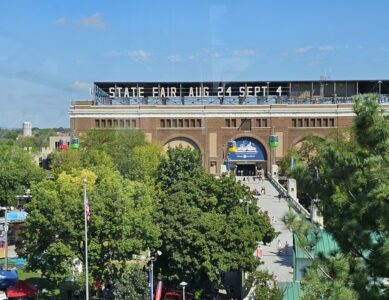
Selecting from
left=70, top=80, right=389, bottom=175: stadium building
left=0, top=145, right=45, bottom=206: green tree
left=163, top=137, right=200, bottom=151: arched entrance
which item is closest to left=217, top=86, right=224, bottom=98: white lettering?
left=70, top=80, right=389, bottom=175: stadium building

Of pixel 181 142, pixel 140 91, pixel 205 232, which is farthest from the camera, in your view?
pixel 140 91

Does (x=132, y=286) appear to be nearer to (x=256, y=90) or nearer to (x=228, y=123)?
(x=228, y=123)

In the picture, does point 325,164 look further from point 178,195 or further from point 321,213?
point 178,195

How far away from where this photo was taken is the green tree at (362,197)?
1200 centimetres

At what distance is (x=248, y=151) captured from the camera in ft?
277

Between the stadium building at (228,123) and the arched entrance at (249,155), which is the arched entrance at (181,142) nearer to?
the stadium building at (228,123)

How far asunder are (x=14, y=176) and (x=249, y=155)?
38.8 meters

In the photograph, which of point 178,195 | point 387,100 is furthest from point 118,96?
point 178,195

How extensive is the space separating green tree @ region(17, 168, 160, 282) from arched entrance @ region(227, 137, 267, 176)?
2142 inches

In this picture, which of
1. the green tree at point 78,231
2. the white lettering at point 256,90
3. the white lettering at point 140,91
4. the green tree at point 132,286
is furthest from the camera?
the white lettering at point 140,91

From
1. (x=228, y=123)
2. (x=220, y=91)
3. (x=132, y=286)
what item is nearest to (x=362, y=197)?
(x=132, y=286)

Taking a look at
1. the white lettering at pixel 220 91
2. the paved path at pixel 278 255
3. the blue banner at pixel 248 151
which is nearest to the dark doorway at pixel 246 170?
the blue banner at pixel 248 151

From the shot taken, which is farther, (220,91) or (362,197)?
(220,91)

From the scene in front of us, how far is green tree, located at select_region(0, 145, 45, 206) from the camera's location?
2076 inches
